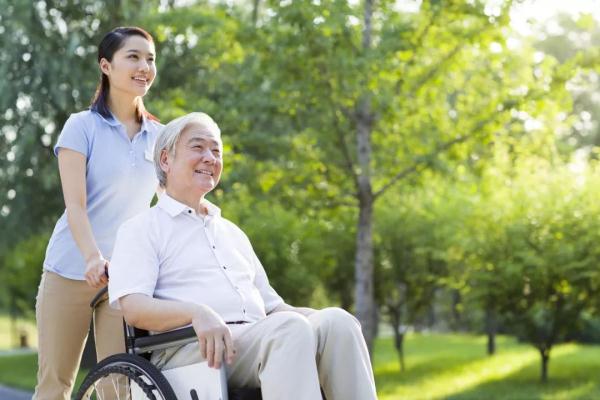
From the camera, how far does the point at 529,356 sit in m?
16.8

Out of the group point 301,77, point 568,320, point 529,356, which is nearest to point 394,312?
point 529,356

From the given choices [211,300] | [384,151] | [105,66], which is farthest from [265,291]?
[384,151]

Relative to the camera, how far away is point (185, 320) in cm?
315

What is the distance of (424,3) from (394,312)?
7.94m

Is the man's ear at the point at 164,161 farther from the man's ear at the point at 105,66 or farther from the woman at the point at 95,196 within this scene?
the man's ear at the point at 105,66

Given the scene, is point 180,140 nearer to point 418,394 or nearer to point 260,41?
point 260,41

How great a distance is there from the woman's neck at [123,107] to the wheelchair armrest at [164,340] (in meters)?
0.88

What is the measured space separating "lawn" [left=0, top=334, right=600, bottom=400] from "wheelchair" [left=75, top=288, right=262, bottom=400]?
7216 millimetres

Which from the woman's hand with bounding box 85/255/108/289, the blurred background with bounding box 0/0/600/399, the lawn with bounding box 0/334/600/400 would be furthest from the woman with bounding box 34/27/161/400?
the lawn with bounding box 0/334/600/400

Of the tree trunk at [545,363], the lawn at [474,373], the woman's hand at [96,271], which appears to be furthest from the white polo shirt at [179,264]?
the tree trunk at [545,363]

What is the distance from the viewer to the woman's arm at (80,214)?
3.46m

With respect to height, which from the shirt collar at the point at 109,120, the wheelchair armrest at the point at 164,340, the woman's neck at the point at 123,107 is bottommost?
the wheelchair armrest at the point at 164,340

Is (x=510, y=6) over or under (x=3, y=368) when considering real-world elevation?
over

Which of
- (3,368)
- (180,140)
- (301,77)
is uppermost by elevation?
(301,77)
